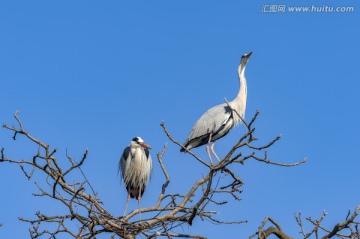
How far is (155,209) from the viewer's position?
7.18 m

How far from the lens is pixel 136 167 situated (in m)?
10.8

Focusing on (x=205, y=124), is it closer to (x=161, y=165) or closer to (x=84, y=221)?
(x=161, y=165)

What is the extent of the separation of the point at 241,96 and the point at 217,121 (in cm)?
91

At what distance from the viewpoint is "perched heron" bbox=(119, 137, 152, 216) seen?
35.3 feet

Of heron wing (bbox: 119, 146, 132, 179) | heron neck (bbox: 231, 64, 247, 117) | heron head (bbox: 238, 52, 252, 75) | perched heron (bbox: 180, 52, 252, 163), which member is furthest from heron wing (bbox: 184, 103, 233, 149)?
heron wing (bbox: 119, 146, 132, 179)

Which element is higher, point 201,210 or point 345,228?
point 201,210

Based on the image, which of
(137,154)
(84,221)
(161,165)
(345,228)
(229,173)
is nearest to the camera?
(345,228)

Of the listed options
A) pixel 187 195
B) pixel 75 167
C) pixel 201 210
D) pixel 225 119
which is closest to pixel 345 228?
pixel 201 210

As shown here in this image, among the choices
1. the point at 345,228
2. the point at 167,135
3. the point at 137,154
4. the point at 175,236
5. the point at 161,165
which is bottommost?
the point at 345,228

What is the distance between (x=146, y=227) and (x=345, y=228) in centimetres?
182

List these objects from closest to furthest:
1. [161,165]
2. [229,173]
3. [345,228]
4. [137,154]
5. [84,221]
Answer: [345,228], [84,221], [229,173], [161,165], [137,154]

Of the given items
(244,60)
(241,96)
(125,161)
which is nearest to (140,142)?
(125,161)

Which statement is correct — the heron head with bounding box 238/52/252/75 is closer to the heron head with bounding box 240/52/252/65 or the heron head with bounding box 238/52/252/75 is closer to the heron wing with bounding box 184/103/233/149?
the heron head with bounding box 240/52/252/65

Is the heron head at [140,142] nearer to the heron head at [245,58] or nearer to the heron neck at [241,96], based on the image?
the heron neck at [241,96]
